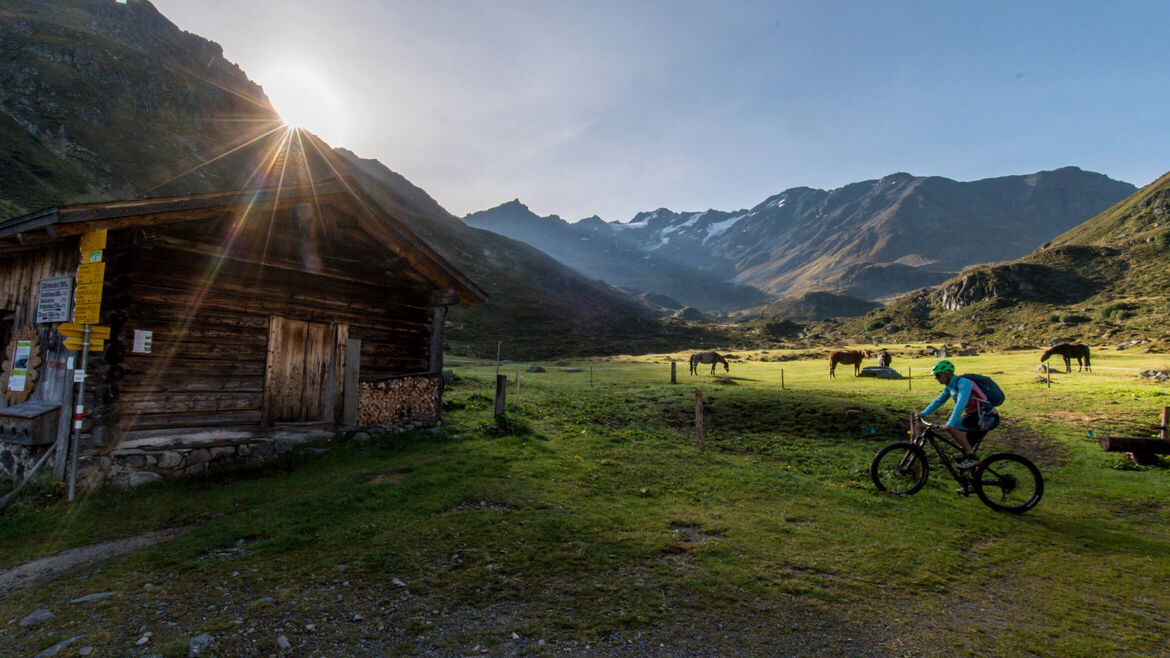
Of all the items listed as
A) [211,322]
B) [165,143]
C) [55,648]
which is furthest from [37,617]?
[165,143]

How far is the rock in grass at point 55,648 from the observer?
4.27m

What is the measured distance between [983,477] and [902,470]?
126cm

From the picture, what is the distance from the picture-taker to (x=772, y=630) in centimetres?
495


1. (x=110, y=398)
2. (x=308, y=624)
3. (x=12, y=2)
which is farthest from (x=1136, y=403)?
(x=12, y=2)

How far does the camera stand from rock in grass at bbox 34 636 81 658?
427 cm

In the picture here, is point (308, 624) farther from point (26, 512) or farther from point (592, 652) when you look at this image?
point (26, 512)

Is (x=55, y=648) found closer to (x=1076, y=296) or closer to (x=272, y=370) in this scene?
(x=272, y=370)

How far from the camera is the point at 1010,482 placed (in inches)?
352

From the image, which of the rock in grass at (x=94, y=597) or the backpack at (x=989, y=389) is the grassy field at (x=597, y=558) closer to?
the rock in grass at (x=94, y=597)

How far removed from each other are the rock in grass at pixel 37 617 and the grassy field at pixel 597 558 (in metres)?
0.09

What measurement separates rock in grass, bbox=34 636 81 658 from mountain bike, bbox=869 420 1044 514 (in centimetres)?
1162

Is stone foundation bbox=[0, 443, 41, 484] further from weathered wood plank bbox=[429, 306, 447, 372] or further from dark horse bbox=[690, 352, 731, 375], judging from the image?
dark horse bbox=[690, 352, 731, 375]

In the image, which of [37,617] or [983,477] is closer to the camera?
[37,617]

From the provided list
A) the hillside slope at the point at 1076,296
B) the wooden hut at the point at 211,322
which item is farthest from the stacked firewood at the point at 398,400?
the hillside slope at the point at 1076,296
